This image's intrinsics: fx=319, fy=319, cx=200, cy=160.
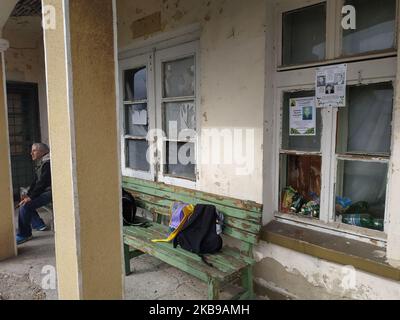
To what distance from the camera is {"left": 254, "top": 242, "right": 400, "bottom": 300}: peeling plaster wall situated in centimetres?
219

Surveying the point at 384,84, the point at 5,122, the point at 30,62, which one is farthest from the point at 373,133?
the point at 30,62

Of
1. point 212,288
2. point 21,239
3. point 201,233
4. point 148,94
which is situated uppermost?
point 148,94

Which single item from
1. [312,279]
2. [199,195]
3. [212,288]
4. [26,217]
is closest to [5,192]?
[26,217]

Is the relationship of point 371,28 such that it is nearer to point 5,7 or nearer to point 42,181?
point 5,7

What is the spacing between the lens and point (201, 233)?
9.30ft

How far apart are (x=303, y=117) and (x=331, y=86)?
34 cm

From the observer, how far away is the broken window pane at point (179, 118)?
353 centimetres

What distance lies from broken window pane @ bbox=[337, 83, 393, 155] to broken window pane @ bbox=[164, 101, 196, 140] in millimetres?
1565

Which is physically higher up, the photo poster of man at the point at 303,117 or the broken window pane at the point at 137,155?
the photo poster of man at the point at 303,117

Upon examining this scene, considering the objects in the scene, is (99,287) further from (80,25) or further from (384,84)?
(384,84)

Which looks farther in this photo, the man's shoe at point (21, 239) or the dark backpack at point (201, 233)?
the man's shoe at point (21, 239)

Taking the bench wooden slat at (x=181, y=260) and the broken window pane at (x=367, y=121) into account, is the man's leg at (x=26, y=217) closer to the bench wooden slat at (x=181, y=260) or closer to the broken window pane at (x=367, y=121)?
the bench wooden slat at (x=181, y=260)

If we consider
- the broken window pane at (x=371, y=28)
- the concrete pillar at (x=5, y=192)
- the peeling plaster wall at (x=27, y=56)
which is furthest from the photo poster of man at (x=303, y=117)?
the peeling plaster wall at (x=27, y=56)

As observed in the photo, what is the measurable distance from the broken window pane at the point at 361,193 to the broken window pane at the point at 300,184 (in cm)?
A: 19
